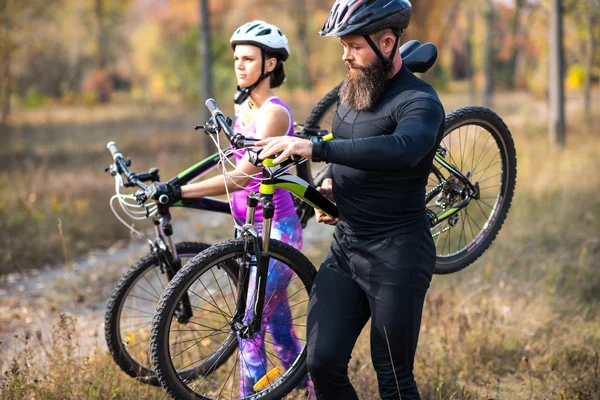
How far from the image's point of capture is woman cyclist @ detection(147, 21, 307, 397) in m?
3.45

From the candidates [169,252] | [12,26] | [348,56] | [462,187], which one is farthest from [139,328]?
[12,26]

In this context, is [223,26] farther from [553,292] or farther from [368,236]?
[368,236]

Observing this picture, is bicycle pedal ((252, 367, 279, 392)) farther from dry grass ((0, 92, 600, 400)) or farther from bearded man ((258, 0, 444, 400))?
dry grass ((0, 92, 600, 400))

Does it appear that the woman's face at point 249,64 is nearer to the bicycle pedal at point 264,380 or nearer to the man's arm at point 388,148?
the man's arm at point 388,148

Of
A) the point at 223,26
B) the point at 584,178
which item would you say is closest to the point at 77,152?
the point at 584,178

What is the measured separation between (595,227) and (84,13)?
1106 inches

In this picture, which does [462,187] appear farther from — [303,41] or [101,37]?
[101,37]

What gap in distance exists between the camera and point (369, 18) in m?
2.81

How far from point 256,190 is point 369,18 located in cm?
116

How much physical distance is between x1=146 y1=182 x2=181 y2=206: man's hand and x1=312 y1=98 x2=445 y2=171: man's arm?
1.01m

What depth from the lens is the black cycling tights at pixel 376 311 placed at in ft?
9.39

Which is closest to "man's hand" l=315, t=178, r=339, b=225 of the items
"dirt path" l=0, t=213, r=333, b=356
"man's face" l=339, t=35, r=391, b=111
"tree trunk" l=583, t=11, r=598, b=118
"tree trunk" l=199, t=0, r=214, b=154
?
"man's face" l=339, t=35, r=391, b=111

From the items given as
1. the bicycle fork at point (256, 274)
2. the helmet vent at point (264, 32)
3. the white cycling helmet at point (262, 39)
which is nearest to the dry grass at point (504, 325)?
the bicycle fork at point (256, 274)

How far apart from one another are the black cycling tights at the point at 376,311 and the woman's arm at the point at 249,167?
72 cm
